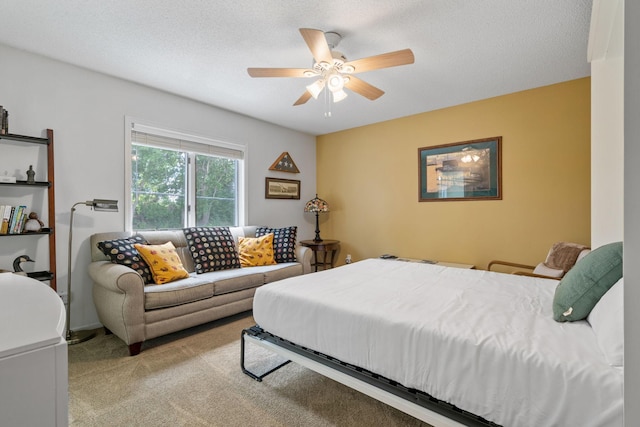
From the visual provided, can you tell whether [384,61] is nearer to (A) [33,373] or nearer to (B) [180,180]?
(A) [33,373]

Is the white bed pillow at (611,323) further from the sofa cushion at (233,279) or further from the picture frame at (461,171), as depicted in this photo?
the sofa cushion at (233,279)

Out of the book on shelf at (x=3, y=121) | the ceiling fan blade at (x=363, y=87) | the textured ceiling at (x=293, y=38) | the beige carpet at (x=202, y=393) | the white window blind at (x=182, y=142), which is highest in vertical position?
the textured ceiling at (x=293, y=38)

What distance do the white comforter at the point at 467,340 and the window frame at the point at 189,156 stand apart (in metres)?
2.14

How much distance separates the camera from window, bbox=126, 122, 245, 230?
337 centimetres

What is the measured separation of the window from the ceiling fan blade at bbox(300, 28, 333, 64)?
89.1 inches

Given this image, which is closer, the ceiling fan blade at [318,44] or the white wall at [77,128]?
the ceiling fan blade at [318,44]

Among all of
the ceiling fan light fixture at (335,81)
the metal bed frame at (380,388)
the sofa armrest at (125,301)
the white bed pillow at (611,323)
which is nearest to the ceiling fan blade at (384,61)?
the ceiling fan light fixture at (335,81)

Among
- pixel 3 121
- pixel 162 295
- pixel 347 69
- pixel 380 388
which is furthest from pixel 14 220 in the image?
pixel 380 388

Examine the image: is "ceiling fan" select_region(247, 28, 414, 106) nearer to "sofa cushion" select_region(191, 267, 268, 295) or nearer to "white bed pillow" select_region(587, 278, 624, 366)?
"white bed pillow" select_region(587, 278, 624, 366)

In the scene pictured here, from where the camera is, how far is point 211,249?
3.37 meters

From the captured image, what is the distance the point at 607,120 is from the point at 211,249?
11.7 ft

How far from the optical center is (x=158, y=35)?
7.56 ft

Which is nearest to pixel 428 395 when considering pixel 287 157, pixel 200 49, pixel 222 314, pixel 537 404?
pixel 537 404

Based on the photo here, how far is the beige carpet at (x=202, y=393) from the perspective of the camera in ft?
5.40
